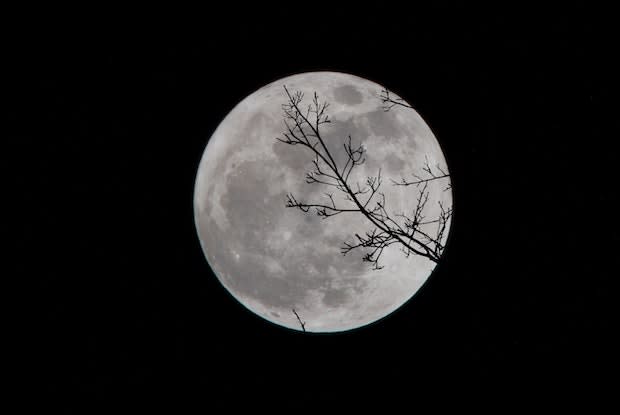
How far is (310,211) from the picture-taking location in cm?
802

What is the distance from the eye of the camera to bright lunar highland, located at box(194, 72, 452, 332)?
8031 millimetres

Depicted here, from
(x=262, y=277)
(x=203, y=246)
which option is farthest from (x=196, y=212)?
(x=262, y=277)

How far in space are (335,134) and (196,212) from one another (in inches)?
133

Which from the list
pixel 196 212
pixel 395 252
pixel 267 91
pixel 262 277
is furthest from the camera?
pixel 196 212

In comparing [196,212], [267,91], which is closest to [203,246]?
[196,212]

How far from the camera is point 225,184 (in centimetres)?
856

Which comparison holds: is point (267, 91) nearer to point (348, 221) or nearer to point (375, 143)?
point (375, 143)

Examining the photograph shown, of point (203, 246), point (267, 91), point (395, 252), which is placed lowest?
point (395, 252)

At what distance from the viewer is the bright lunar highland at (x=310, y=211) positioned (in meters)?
8.03

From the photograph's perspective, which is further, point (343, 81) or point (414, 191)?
point (343, 81)

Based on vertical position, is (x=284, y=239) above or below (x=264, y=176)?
below

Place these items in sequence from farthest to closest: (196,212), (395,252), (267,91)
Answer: (196,212), (267,91), (395,252)

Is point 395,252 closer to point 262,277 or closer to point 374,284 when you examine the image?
point 374,284

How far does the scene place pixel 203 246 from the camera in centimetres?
977
